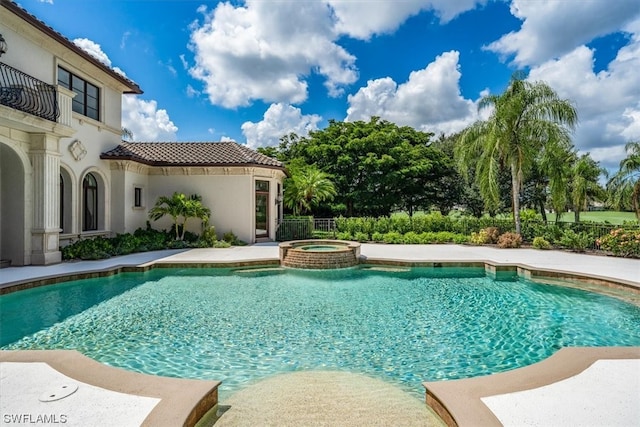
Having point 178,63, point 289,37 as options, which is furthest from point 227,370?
point 178,63

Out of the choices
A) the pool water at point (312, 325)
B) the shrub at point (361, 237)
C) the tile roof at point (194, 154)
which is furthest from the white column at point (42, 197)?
the shrub at point (361, 237)

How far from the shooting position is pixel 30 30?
410 inches

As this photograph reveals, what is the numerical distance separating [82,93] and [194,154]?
18.5 ft

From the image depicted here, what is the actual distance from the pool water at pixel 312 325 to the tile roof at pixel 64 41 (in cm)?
801

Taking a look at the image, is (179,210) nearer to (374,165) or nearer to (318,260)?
(318,260)

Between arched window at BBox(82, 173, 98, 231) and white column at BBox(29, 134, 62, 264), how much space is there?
117 inches

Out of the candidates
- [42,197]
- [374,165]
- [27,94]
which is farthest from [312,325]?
[374,165]

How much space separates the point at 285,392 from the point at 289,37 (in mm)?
12904

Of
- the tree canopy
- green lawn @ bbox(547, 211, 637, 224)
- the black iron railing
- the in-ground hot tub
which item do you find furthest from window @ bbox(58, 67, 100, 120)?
green lawn @ bbox(547, 211, 637, 224)

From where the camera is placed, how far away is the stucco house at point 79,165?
33.5 feet

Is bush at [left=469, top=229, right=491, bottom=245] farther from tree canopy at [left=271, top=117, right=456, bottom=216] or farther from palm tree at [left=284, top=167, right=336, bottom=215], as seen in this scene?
palm tree at [left=284, top=167, right=336, bottom=215]

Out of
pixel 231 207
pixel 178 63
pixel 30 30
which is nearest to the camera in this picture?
pixel 30 30

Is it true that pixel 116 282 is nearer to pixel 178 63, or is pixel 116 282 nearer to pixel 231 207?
pixel 231 207

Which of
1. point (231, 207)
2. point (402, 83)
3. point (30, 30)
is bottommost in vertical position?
point (231, 207)
